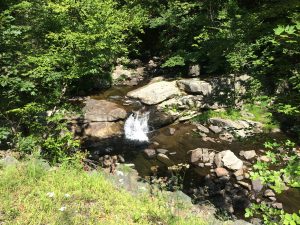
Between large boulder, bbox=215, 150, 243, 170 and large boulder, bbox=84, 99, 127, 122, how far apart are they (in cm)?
682

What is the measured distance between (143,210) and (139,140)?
35.9ft

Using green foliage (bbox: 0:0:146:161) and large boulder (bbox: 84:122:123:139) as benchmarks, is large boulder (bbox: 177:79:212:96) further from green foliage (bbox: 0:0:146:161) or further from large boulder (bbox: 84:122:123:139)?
green foliage (bbox: 0:0:146:161)

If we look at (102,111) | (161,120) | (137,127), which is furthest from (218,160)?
(102,111)

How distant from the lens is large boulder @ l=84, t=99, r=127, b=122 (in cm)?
1759

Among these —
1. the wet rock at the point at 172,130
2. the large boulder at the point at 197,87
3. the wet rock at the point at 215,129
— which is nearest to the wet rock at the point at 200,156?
the wet rock at the point at 215,129

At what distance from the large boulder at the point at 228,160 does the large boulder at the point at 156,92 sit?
6.63 m

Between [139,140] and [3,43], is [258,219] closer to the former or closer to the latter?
[139,140]

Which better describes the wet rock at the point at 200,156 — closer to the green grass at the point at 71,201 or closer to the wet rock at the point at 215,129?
the wet rock at the point at 215,129

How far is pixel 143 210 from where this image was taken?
5.87m

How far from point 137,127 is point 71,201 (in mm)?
12285

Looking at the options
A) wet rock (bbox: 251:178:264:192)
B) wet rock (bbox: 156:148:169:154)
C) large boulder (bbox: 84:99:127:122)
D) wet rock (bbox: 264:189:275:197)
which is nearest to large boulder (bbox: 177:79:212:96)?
large boulder (bbox: 84:99:127:122)

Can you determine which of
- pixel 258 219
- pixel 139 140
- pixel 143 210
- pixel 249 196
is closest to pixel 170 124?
pixel 139 140

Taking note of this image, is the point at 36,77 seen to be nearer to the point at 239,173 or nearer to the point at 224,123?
the point at 239,173

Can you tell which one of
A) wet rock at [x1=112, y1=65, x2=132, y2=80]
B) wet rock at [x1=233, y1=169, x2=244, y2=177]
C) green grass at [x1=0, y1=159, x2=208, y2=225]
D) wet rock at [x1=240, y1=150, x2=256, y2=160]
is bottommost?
wet rock at [x1=112, y1=65, x2=132, y2=80]
